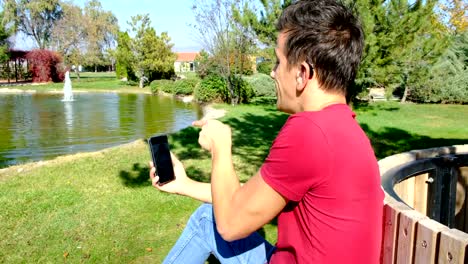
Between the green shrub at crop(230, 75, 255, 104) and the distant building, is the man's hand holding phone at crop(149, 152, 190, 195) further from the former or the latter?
the distant building

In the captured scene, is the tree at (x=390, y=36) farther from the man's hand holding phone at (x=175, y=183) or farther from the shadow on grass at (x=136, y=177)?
the man's hand holding phone at (x=175, y=183)

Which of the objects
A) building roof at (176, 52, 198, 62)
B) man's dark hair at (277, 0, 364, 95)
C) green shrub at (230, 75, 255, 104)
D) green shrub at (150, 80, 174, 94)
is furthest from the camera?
building roof at (176, 52, 198, 62)

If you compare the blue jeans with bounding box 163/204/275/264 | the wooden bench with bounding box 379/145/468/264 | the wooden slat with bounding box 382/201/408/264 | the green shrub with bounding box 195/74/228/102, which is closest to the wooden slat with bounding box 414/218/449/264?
the wooden bench with bounding box 379/145/468/264

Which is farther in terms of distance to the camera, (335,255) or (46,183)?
(46,183)

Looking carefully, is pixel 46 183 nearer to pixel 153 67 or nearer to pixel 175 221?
pixel 175 221

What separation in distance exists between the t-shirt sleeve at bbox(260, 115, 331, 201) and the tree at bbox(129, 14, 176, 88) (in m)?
30.6

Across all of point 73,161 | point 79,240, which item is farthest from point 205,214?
point 73,161

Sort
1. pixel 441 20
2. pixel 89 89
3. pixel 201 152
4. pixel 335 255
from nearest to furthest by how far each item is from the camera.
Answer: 1. pixel 335 255
2. pixel 201 152
3. pixel 441 20
4. pixel 89 89

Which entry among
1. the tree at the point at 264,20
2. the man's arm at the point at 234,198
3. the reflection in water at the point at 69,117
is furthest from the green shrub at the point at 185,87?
the man's arm at the point at 234,198

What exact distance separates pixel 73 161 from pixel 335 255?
6.01 metres

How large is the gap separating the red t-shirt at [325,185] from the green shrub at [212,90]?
17625mm

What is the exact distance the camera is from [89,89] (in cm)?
3097

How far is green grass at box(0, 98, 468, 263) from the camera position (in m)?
3.65

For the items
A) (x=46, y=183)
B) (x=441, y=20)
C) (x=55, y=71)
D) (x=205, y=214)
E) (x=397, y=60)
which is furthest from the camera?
(x=55, y=71)
